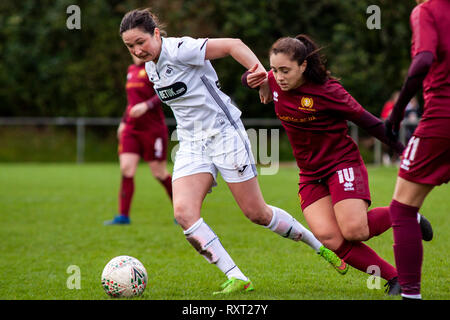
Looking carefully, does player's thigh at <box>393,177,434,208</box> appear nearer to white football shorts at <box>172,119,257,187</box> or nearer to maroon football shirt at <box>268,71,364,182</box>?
maroon football shirt at <box>268,71,364,182</box>

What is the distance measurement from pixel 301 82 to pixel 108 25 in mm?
21603

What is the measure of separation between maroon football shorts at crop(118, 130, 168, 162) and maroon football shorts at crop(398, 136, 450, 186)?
5452 mm

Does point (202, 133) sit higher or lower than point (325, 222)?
higher

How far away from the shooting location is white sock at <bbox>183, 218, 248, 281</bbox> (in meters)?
4.56

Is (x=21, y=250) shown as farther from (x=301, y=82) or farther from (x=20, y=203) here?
(x=20, y=203)

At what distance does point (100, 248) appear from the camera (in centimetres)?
677

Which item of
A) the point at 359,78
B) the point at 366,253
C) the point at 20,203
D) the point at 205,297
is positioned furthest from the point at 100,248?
the point at 359,78

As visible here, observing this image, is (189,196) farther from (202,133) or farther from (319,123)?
(319,123)

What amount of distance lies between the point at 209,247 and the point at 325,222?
2.66 feet

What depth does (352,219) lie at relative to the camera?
4.51m

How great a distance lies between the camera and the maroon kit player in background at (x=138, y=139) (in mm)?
8656

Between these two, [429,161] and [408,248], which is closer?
[429,161]

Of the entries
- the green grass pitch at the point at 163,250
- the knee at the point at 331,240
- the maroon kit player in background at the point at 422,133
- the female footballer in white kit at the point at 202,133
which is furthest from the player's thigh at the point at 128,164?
the maroon kit player in background at the point at 422,133

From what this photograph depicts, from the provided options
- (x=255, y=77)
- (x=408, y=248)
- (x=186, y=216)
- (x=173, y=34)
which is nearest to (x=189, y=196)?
(x=186, y=216)
